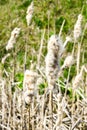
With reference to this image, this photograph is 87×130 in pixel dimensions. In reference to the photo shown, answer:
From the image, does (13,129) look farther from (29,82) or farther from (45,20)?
(45,20)

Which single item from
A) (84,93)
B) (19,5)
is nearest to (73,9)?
(19,5)

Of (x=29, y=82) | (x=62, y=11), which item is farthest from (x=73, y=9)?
(x=29, y=82)

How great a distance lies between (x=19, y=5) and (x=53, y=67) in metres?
4.58

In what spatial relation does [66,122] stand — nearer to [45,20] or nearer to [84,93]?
[84,93]

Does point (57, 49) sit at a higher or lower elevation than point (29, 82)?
higher

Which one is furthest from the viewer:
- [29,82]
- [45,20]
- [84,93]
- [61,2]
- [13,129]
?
[61,2]

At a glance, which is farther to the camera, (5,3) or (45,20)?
(5,3)

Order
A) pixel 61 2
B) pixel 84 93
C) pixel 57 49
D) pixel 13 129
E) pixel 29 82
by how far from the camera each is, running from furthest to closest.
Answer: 1. pixel 61 2
2. pixel 84 93
3. pixel 13 129
4. pixel 29 82
5. pixel 57 49

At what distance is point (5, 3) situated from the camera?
6.08 metres

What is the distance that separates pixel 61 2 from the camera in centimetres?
589

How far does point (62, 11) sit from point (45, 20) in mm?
305

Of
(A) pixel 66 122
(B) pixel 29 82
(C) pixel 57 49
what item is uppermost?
(C) pixel 57 49

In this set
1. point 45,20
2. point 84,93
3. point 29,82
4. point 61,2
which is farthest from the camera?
point 61,2

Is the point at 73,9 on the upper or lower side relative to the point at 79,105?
upper
